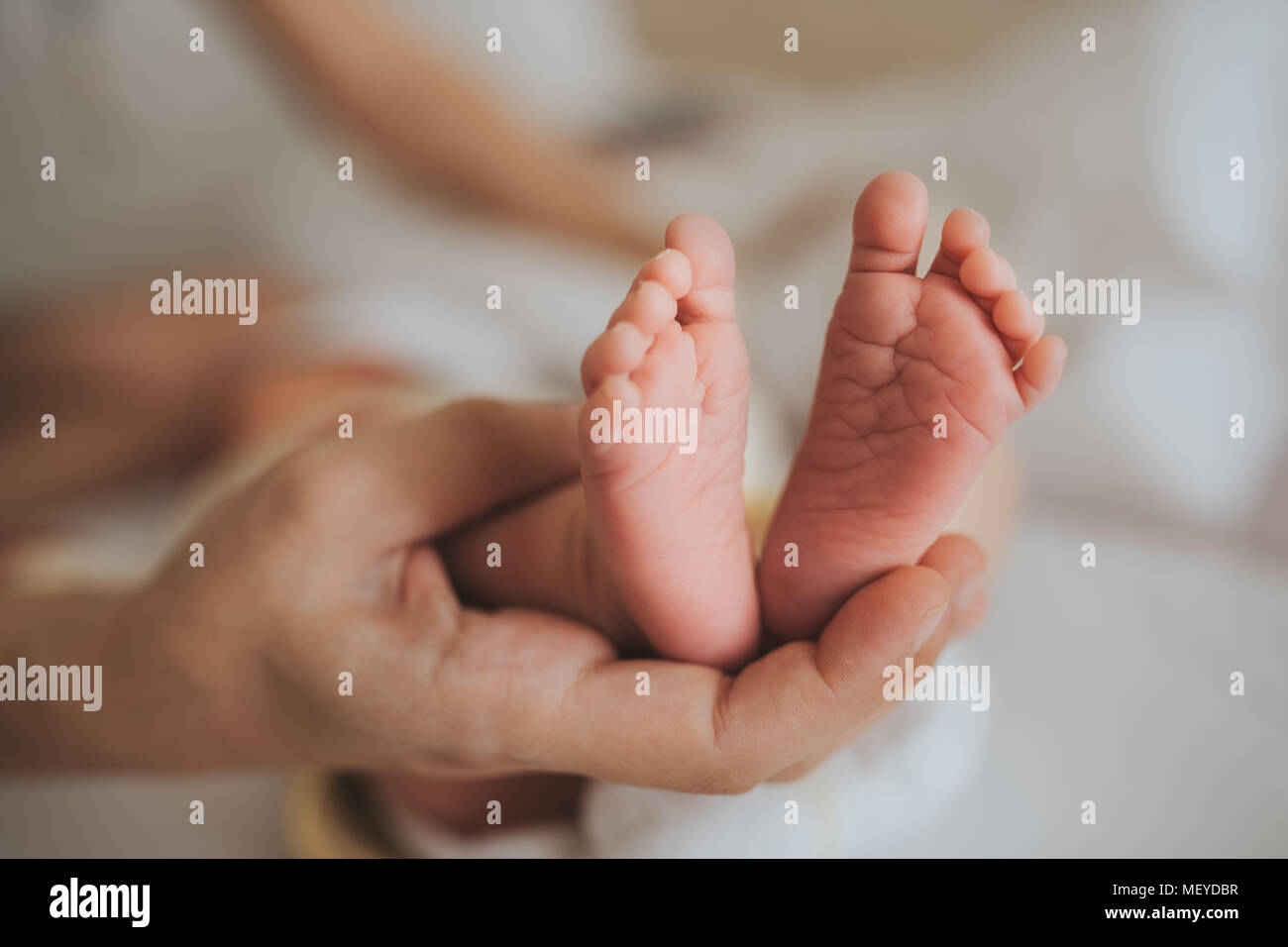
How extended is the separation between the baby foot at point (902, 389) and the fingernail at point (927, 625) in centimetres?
4

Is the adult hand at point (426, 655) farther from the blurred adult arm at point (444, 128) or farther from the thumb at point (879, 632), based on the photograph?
the blurred adult arm at point (444, 128)

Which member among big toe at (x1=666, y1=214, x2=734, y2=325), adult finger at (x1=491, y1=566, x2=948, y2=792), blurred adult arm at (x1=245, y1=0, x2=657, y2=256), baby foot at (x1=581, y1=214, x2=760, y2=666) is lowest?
Result: adult finger at (x1=491, y1=566, x2=948, y2=792)

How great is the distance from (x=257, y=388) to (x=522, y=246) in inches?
14.1

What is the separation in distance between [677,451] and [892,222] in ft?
0.54

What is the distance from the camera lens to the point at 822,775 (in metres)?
0.74

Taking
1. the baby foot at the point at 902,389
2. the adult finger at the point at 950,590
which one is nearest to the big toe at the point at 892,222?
the baby foot at the point at 902,389

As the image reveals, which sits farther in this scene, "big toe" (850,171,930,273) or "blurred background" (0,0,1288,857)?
"blurred background" (0,0,1288,857)

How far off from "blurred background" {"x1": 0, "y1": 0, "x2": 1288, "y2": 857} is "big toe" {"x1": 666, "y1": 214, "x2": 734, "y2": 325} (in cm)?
35

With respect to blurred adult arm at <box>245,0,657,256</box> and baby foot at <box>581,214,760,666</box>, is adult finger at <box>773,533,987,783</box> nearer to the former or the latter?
baby foot at <box>581,214,760,666</box>

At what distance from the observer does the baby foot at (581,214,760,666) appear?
42 centimetres

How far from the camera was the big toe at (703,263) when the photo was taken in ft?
1.50

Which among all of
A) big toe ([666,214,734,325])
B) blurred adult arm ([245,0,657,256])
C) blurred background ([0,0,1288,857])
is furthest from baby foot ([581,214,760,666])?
blurred adult arm ([245,0,657,256])
